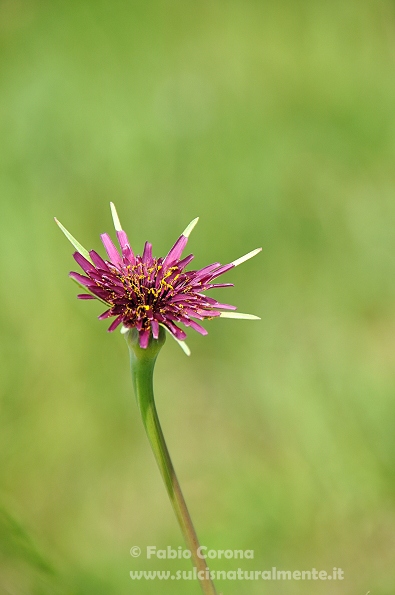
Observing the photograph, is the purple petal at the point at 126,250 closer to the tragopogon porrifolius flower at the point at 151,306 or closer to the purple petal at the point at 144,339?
the tragopogon porrifolius flower at the point at 151,306

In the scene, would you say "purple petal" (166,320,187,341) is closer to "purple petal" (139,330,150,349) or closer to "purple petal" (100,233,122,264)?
"purple petal" (139,330,150,349)

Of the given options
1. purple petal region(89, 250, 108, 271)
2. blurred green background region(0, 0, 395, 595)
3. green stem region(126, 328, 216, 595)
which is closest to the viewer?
green stem region(126, 328, 216, 595)

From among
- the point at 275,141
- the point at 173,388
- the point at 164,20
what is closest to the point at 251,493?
the point at 173,388

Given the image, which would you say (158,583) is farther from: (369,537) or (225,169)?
(225,169)

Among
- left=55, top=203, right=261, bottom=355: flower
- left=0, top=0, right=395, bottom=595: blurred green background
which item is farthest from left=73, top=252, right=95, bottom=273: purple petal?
left=0, top=0, right=395, bottom=595: blurred green background

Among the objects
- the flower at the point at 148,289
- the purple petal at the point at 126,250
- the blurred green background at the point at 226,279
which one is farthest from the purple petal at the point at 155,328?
the blurred green background at the point at 226,279

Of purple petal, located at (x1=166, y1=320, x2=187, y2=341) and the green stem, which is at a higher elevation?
purple petal, located at (x1=166, y1=320, x2=187, y2=341)
